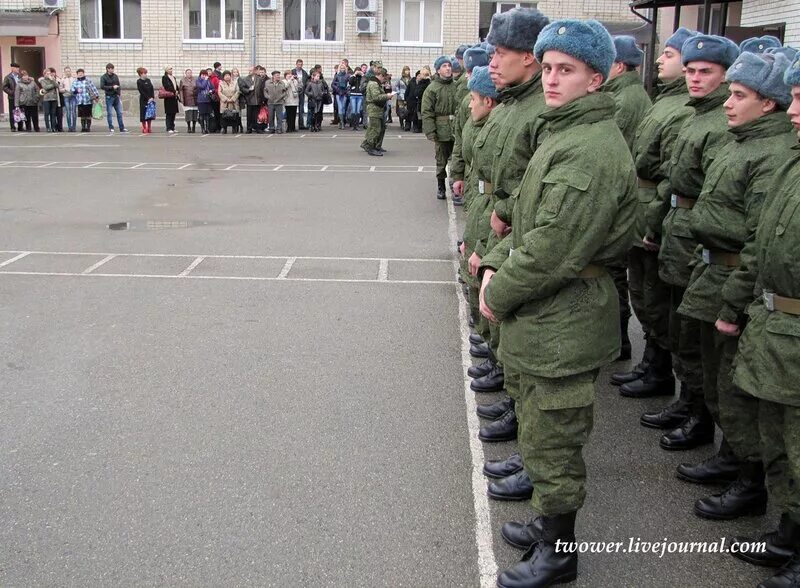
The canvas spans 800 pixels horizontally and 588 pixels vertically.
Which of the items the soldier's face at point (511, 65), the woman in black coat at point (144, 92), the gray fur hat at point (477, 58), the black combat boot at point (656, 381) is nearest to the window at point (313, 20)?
the woman in black coat at point (144, 92)

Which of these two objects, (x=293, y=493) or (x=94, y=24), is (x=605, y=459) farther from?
(x=94, y=24)

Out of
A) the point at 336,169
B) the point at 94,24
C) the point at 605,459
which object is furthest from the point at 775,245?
the point at 94,24

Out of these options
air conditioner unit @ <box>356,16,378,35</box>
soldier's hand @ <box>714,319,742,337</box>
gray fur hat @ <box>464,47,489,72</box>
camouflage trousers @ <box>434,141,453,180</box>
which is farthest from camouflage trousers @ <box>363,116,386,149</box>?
soldier's hand @ <box>714,319,742,337</box>

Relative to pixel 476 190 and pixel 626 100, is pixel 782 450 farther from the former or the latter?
pixel 626 100

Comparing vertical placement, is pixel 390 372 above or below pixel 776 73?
below

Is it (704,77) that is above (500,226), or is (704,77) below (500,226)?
above

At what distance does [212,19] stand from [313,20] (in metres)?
3.32

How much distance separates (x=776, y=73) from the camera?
4.42 metres

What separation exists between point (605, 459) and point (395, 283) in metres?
4.18

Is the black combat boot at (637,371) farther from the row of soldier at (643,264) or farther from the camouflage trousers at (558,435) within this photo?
the camouflage trousers at (558,435)

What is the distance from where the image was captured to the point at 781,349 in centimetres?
366

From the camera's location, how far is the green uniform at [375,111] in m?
19.2

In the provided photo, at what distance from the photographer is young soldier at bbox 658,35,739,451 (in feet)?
17.0

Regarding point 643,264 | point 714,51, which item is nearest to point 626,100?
point 643,264
